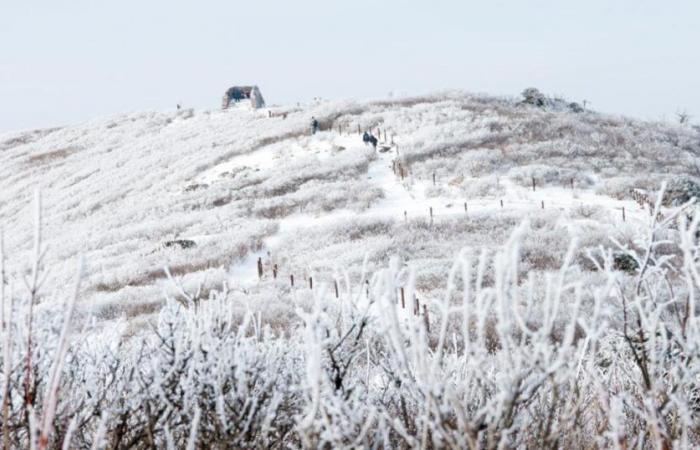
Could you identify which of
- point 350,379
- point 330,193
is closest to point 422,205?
point 330,193

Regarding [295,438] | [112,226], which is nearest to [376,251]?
[295,438]

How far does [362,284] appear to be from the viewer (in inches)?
127

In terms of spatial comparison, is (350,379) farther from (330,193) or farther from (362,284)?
(330,193)

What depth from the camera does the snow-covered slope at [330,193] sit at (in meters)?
18.3

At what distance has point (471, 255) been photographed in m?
17.2

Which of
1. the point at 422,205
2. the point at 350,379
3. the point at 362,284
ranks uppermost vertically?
the point at 362,284

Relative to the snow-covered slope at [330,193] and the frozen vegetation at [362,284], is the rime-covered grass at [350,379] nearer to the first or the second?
the frozen vegetation at [362,284]

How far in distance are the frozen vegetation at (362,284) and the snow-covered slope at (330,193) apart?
0.17m

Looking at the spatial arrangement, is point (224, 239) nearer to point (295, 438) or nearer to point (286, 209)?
point (286, 209)

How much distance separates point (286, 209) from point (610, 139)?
20.7m

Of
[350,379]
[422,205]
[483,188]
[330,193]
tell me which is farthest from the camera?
[330,193]

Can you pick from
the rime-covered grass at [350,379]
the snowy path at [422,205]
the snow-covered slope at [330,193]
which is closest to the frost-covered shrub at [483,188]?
the snow-covered slope at [330,193]

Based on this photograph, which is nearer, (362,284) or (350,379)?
(362,284)

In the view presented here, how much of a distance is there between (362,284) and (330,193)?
76.3ft
